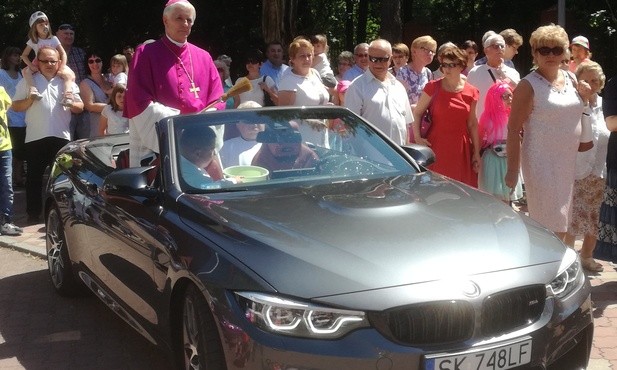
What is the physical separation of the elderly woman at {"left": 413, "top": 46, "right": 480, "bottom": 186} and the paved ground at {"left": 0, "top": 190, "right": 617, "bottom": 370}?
4.62ft

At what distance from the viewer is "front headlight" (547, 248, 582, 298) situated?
4016mm

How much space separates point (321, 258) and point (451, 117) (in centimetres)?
396

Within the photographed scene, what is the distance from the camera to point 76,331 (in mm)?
6117

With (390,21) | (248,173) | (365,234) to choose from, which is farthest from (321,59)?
(390,21)

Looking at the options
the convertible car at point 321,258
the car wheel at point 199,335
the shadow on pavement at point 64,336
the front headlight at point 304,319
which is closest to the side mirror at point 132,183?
the convertible car at point 321,258

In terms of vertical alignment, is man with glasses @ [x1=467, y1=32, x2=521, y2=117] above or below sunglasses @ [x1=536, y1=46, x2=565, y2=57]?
below

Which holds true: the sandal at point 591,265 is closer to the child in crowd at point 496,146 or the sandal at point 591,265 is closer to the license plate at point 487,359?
the child in crowd at point 496,146

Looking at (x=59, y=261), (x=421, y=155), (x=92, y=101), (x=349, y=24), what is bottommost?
(x=59, y=261)

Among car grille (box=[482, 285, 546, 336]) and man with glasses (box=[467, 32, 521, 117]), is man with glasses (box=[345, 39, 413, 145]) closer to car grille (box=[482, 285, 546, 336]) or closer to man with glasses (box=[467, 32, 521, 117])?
man with glasses (box=[467, 32, 521, 117])

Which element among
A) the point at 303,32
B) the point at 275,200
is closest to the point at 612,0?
the point at 303,32

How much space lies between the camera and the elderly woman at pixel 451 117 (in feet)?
24.7

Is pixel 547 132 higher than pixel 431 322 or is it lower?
higher

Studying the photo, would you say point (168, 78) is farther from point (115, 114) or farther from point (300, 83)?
point (115, 114)

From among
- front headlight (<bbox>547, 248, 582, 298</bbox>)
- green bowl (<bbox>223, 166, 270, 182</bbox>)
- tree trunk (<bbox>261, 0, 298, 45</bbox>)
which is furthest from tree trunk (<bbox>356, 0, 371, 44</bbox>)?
front headlight (<bbox>547, 248, 582, 298</bbox>)
